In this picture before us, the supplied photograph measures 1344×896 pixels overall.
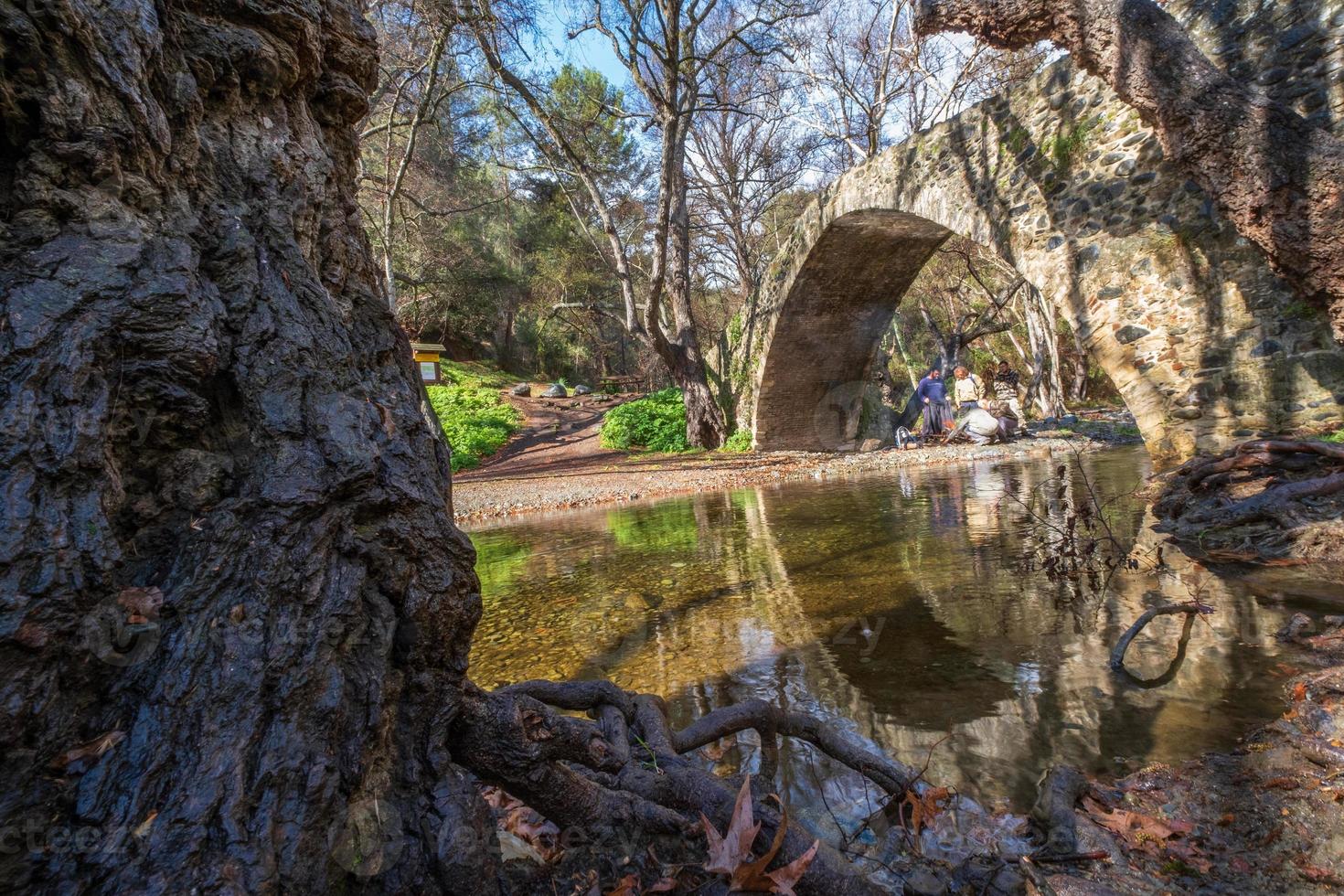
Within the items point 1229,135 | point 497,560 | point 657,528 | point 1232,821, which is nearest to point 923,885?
point 1232,821

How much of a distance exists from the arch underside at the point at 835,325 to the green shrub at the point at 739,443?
34 centimetres

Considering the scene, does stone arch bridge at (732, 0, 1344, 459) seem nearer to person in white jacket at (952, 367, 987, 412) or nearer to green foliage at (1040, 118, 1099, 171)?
green foliage at (1040, 118, 1099, 171)

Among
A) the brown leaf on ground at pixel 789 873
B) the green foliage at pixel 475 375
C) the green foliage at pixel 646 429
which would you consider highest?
the green foliage at pixel 475 375

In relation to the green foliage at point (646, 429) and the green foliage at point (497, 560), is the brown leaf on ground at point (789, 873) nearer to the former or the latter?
the green foliage at point (497, 560)

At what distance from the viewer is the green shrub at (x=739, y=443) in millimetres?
15180

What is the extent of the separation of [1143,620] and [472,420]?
16915 millimetres

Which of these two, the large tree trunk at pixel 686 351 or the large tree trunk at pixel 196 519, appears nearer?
the large tree trunk at pixel 196 519

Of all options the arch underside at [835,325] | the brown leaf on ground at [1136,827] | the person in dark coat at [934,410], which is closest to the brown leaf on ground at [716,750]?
the brown leaf on ground at [1136,827]

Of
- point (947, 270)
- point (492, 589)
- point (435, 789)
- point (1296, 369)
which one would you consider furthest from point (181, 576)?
point (947, 270)

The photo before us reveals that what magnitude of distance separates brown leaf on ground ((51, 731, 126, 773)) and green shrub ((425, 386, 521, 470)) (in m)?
13.3

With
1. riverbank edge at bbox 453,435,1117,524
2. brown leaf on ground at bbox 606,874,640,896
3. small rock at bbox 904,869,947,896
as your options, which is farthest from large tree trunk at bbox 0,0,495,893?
riverbank edge at bbox 453,435,1117,524

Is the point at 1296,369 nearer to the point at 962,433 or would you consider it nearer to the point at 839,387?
the point at 962,433

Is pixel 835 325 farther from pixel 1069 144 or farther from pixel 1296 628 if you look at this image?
pixel 1296 628

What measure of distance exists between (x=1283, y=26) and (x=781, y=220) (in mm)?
22038
